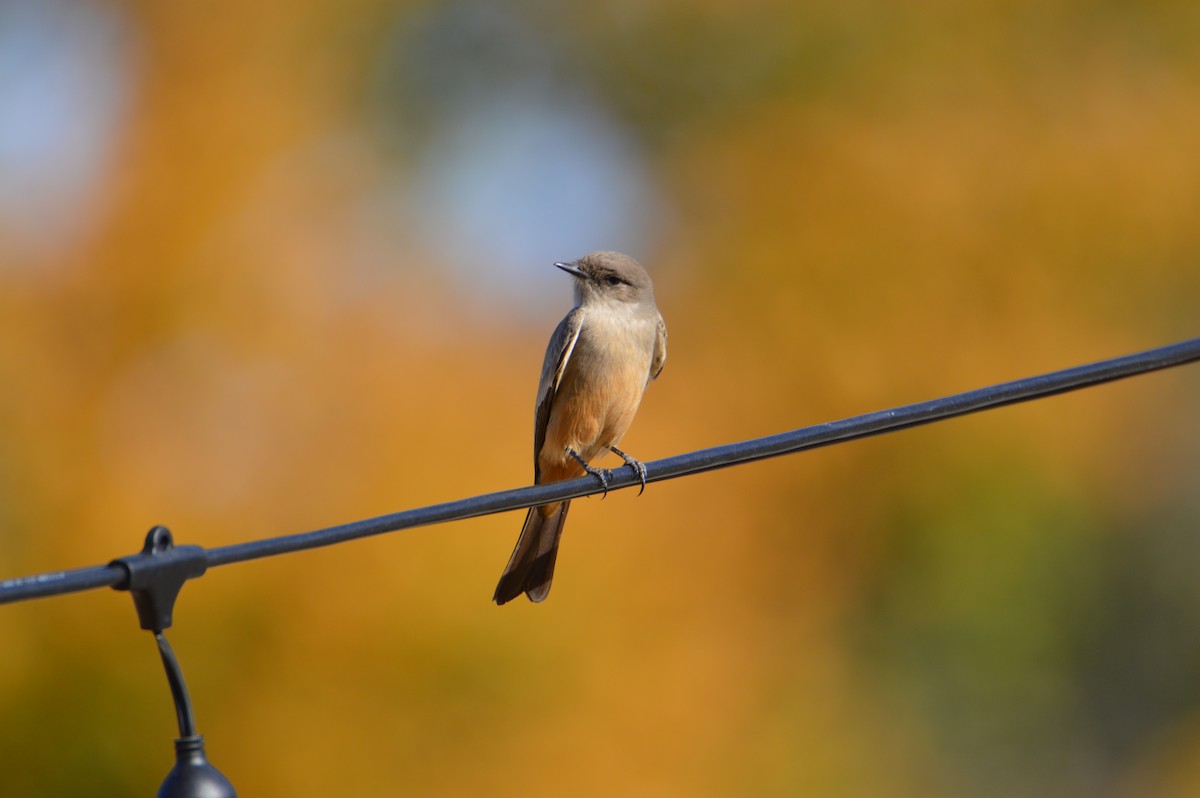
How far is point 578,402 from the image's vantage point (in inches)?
243

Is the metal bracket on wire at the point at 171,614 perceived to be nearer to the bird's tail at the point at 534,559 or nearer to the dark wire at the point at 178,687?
the dark wire at the point at 178,687

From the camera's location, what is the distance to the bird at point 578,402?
6000mm

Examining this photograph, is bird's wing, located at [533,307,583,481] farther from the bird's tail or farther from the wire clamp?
the wire clamp

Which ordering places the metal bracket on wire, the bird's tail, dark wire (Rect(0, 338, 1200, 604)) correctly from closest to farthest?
1. the metal bracket on wire
2. dark wire (Rect(0, 338, 1200, 604))
3. the bird's tail

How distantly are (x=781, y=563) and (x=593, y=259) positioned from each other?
6641mm

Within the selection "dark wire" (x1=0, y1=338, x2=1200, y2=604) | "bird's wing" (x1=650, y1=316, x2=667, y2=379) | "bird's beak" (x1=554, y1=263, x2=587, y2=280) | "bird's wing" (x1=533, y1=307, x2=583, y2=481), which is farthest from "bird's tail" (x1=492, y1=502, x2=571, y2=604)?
"dark wire" (x1=0, y1=338, x2=1200, y2=604)

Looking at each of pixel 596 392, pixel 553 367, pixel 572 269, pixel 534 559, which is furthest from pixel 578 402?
pixel 572 269

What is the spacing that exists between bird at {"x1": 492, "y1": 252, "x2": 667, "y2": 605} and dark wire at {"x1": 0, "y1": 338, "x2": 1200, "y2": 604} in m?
2.07

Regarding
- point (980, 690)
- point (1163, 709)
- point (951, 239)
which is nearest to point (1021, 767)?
point (980, 690)

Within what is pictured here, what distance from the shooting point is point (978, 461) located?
13.8 m

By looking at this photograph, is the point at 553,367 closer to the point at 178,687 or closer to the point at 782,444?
the point at 782,444

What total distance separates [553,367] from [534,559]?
0.94m

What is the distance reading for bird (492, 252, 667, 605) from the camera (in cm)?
600

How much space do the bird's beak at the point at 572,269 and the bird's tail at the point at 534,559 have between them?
135 cm
